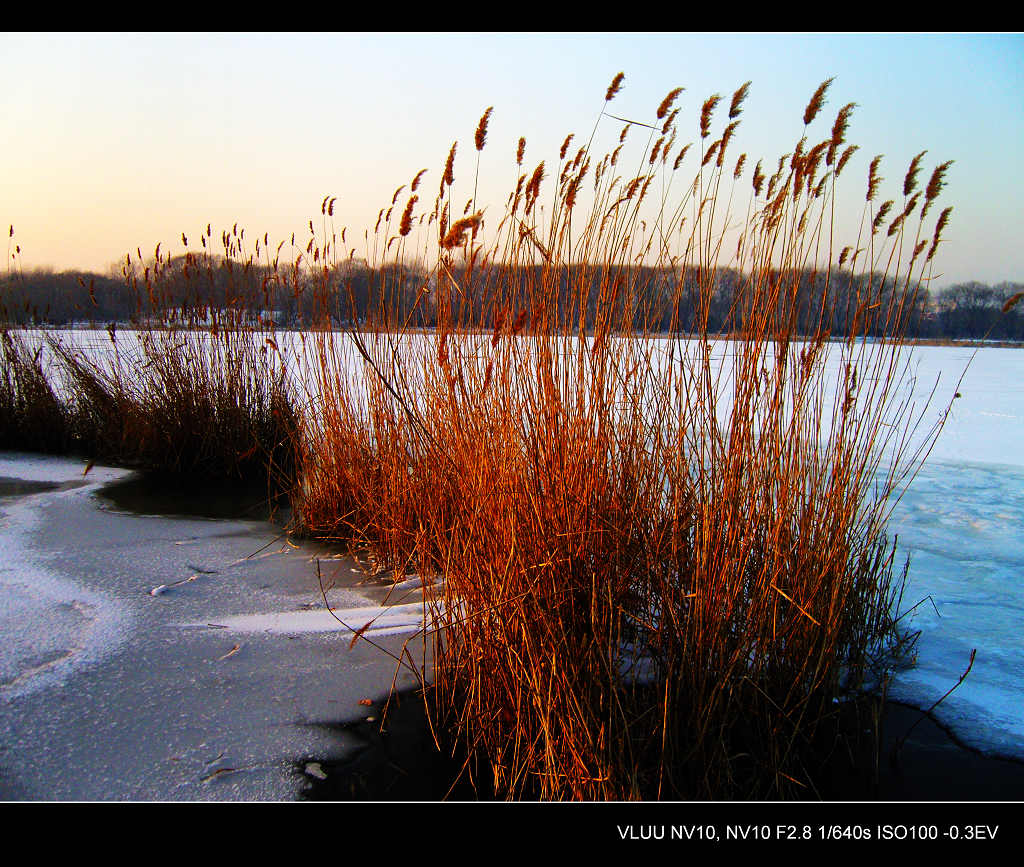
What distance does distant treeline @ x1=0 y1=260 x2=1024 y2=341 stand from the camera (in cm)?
176

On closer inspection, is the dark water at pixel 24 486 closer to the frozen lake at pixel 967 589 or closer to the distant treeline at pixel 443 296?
the distant treeline at pixel 443 296

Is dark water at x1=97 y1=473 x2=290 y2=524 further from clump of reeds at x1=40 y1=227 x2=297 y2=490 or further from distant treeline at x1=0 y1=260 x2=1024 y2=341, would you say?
distant treeline at x1=0 y1=260 x2=1024 y2=341

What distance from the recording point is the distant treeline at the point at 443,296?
176 centimetres

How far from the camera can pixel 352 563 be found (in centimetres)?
286

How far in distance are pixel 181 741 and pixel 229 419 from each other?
3.16m

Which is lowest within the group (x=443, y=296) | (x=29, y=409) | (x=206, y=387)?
(x=29, y=409)

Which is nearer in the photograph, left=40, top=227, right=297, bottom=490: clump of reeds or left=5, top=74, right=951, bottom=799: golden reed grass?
left=5, top=74, right=951, bottom=799: golden reed grass

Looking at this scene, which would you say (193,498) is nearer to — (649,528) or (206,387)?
(206,387)

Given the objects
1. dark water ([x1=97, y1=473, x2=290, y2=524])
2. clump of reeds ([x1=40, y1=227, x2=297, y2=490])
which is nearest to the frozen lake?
dark water ([x1=97, y1=473, x2=290, y2=524])

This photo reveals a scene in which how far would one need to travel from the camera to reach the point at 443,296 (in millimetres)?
2148

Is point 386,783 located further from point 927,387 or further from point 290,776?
point 927,387

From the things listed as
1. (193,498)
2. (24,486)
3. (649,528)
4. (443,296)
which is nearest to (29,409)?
(24,486)

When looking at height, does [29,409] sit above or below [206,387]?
below

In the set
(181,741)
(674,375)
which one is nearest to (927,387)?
(674,375)
